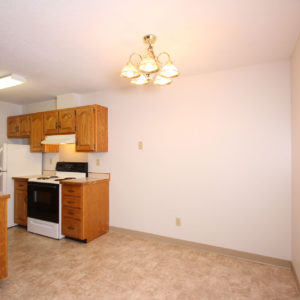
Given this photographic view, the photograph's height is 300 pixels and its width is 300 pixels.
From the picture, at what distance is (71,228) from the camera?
3.33 m

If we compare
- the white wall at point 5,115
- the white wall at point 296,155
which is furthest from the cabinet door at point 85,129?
the white wall at point 296,155

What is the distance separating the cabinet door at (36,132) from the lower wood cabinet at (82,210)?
1.26 meters

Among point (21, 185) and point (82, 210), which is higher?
point (21, 185)

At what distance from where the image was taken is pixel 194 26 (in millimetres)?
1956

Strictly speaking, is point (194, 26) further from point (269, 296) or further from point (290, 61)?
point (269, 296)

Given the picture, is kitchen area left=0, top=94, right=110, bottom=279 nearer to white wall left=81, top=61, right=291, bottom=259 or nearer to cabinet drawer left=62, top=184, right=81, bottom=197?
cabinet drawer left=62, top=184, right=81, bottom=197

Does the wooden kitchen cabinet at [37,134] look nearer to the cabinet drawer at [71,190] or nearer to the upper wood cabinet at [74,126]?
the upper wood cabinet at [74,126]

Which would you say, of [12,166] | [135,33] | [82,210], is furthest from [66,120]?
[135,33]

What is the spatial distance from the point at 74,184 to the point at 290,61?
3.26 m

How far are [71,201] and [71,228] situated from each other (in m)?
0.40

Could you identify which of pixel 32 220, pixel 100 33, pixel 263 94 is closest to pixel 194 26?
pixel 100 33

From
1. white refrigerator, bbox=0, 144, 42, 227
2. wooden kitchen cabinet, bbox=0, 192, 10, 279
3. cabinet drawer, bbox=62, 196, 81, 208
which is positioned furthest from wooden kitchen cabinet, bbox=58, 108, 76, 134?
wooden kitchen cabinet, bbox=0, 192, 10, 279

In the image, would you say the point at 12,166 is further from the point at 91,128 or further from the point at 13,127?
the point at 91,128

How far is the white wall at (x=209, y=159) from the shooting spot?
266cm
